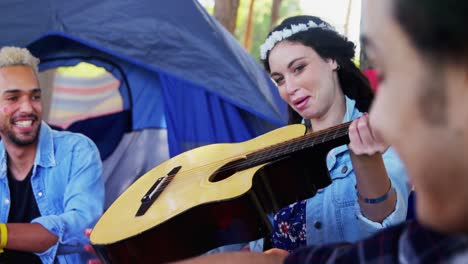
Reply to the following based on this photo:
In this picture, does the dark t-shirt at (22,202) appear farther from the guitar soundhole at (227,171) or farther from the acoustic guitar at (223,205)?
the guitar soundhole at (227,171)

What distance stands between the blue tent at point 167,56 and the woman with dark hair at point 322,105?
0.77m

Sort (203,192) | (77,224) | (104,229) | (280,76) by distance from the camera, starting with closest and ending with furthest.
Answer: (203,192), (104,229), (280,76), (77,224)

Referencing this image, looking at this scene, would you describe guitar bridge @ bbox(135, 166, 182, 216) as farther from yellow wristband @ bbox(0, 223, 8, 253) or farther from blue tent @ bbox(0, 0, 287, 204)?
blue tent @ bbox(0, 0, 287, 204)

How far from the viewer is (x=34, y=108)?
2.68 metres

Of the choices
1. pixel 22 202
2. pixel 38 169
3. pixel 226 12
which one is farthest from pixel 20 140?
pixel 226 12

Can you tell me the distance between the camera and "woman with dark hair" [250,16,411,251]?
199 centimetres

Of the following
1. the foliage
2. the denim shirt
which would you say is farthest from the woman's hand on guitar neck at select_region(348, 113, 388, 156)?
the foliage

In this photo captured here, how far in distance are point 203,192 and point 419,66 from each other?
1.13 m

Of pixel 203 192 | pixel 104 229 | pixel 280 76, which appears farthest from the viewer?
pixel 280 76

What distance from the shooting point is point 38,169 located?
104 inches

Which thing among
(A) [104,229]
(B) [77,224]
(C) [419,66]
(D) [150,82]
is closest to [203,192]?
(A) [104,229]

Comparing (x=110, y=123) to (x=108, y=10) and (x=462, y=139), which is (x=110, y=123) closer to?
(x=108, y=10)

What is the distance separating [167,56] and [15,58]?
71 cm

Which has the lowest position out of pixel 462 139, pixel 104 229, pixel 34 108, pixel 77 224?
pixel 77 224
